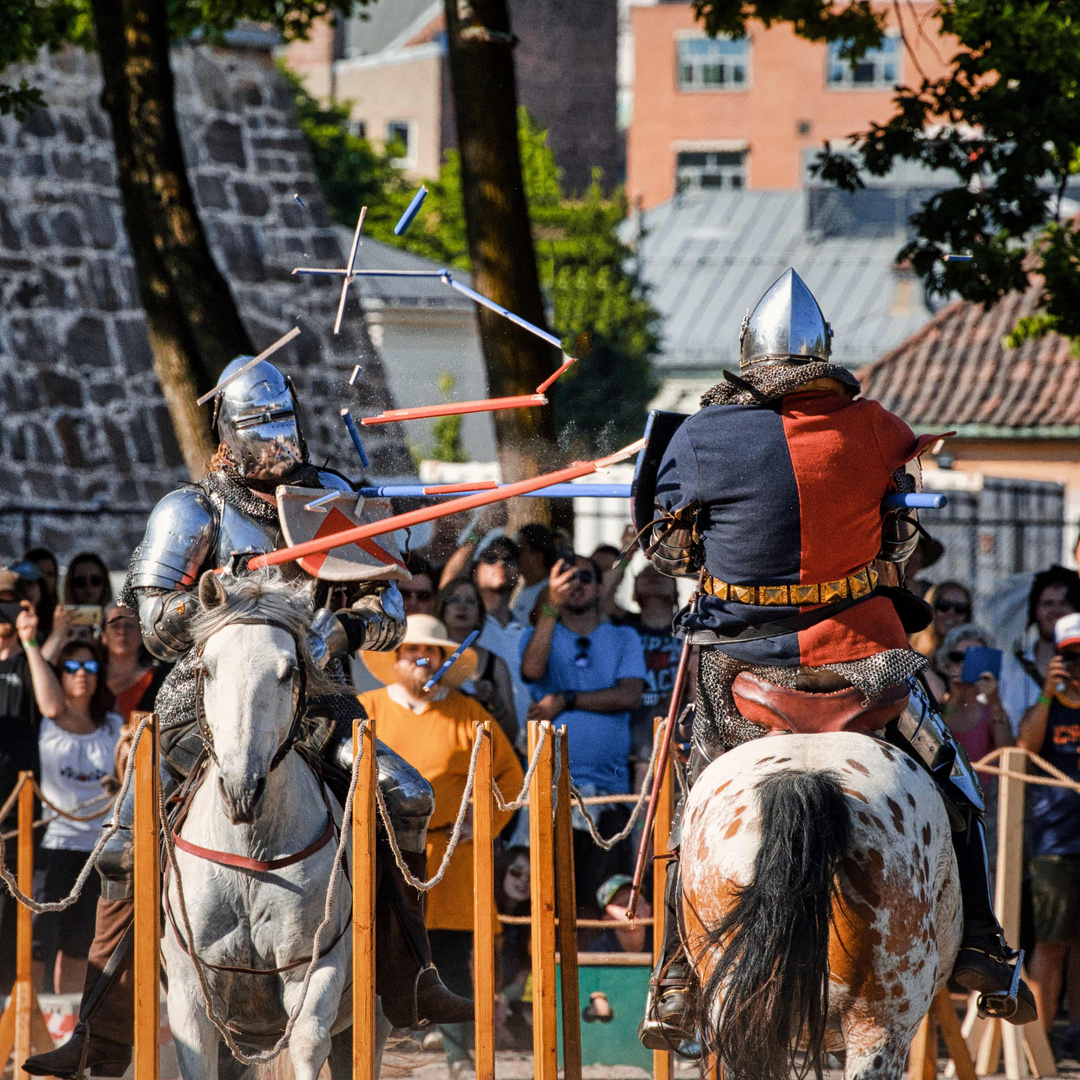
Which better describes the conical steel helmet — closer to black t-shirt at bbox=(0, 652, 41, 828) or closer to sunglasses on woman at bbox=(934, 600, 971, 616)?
sunglasses on woman at bbox=(934, 600, 971, 616)

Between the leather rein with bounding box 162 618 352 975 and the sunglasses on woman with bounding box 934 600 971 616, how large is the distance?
14.7 ft

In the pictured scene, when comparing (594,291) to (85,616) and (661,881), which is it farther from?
(661,881)

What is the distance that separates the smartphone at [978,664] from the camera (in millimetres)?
8289

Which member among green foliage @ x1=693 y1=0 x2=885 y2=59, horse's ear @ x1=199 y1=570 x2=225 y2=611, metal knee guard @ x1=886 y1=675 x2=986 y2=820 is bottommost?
metal knee guard @ x1=886 y1=675 x2=986 y2=820

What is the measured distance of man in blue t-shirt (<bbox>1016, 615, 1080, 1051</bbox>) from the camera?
780cm

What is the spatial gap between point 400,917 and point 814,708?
162 cm

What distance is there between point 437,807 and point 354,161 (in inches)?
1418

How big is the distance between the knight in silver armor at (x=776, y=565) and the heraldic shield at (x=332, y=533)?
108 centimetres

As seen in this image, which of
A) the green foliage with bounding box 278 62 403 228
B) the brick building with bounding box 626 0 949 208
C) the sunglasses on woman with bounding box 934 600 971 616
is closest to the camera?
the sunglasses on woman with bounding box 934 600 971 616

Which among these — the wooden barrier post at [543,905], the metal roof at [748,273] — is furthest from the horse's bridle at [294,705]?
the metal roof at [748,273]

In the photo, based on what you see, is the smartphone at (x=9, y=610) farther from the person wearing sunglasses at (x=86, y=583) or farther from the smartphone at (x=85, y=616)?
the person wearing sunglasses at (x=86, y=583)

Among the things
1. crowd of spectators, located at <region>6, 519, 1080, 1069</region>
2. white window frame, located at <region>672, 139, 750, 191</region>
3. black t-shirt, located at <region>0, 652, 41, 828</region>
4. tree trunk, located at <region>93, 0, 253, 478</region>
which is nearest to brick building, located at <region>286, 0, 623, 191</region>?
white window frame, located at <region>672, 139, 750, 191</region>

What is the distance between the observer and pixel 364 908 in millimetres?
4992

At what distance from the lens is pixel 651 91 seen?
178ft
